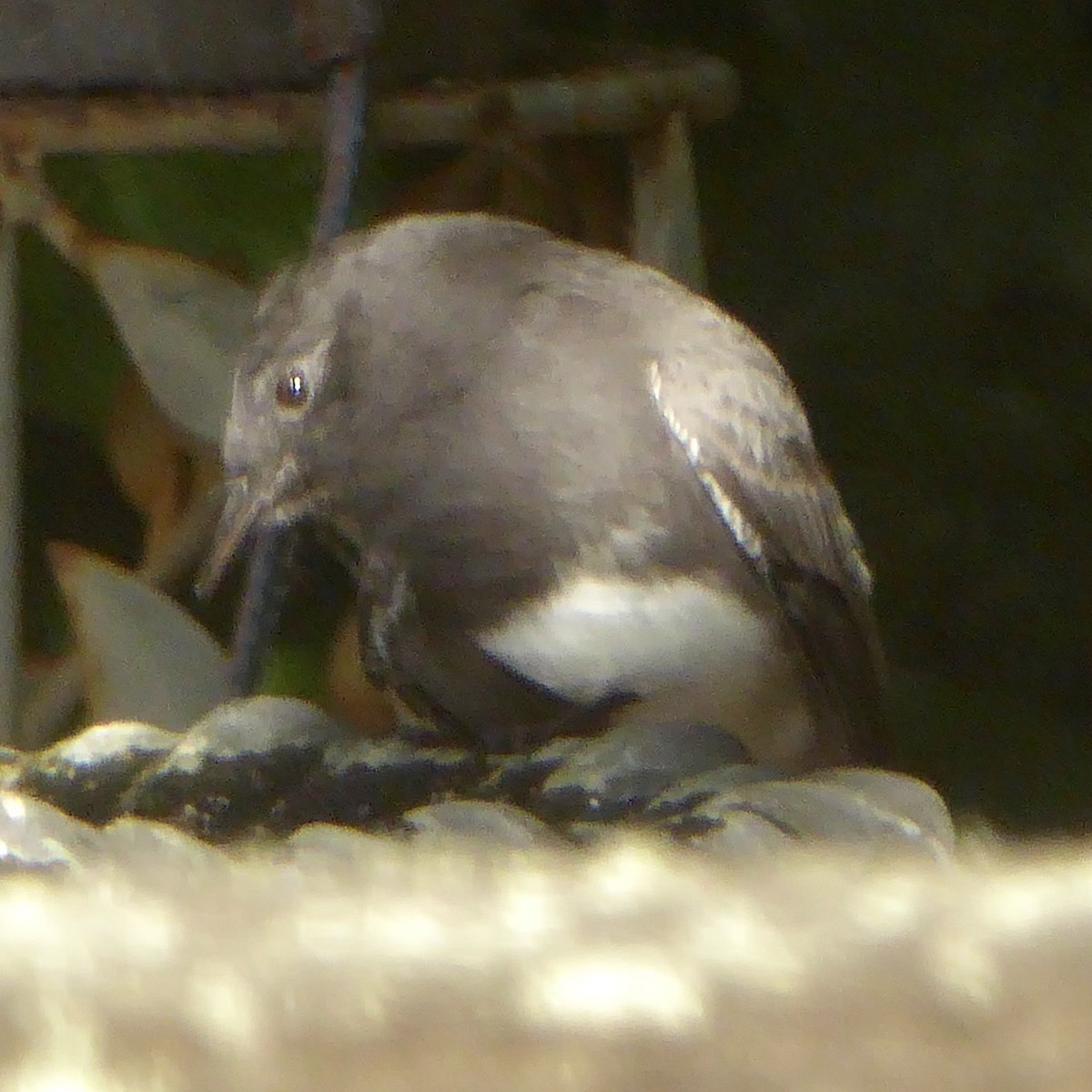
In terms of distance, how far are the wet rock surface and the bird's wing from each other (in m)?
0.47

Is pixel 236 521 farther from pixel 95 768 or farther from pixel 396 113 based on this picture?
pixel 95 768

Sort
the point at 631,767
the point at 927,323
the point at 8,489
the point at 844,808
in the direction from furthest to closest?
1. the point at 927,323
2. the point at 8,489
3. the point at 631,767
4. the point at 844,808

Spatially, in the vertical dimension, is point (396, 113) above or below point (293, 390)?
above

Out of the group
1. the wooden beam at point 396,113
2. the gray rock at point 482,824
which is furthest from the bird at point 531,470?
the gray rock at point 482,824

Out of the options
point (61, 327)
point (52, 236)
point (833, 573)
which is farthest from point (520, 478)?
point (61, 327)

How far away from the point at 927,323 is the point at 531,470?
1.11 metres

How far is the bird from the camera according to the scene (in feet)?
5.02

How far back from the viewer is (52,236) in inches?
72.5

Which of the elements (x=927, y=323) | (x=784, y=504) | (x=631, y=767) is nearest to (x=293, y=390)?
(x=784, y=504)

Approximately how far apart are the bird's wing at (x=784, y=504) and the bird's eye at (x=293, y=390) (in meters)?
0.28

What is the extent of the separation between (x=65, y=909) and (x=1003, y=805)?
214 centimetres

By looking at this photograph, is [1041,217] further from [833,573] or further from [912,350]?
[833,573]

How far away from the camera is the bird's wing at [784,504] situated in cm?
159

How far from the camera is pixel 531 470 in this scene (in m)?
1.54
